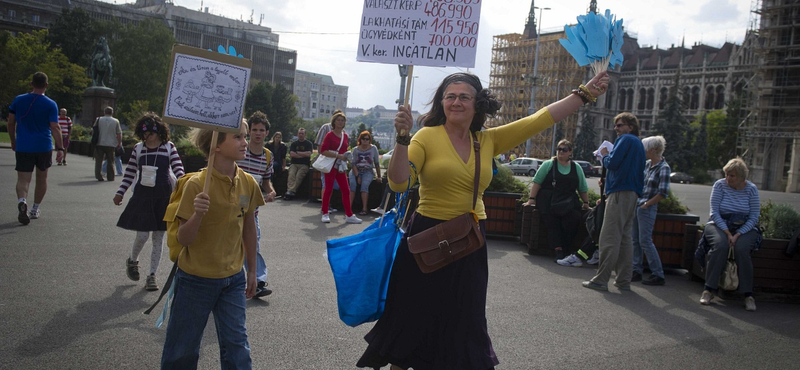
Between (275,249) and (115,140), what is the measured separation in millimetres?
9608

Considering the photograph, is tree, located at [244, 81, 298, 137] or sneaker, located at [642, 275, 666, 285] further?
tree, located at [244, 81, 298, 137]

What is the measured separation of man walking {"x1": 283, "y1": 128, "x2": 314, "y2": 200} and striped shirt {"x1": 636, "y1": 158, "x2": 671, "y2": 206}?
27.7 feet

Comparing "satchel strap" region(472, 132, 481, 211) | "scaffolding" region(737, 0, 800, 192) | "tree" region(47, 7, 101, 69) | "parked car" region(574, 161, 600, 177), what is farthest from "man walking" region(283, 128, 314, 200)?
"tree" region(47, 7, 101, 69)

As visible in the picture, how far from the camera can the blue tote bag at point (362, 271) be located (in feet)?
11.5

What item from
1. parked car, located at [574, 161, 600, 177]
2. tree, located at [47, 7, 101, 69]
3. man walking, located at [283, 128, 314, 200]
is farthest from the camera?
tree, located at [47, 7, 101, 69]

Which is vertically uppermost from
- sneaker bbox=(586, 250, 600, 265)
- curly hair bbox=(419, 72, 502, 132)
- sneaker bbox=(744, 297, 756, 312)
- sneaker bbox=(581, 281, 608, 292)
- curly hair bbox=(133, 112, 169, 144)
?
curly hair bbox=(419, 72, 502, 132)

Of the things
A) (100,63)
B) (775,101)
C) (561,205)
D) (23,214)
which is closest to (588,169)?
(775,101)

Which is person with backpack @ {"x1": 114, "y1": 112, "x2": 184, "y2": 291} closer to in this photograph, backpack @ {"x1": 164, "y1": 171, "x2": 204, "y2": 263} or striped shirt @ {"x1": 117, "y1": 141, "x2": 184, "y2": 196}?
striped shirt @ {"x1": 117, "y1": 141, "x2": 184, "y2": 196}

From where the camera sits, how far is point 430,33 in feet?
14.4

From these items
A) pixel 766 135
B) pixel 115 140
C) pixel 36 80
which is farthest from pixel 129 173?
pixel 766 135

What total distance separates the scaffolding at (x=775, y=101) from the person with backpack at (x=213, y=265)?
66.3m

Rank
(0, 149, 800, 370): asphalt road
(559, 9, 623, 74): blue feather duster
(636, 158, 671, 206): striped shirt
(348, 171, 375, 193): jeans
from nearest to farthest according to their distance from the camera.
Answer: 1. (559, 9, 623, 74): blue feather duster
2. (0, 149, 800, 370): asphalt road
3. (636, 158, 671, 206): striped shirt
4. (348, 171, 375, 193): jeans

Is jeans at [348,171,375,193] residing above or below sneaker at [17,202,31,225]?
above

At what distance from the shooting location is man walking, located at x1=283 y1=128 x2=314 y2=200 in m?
14.9
